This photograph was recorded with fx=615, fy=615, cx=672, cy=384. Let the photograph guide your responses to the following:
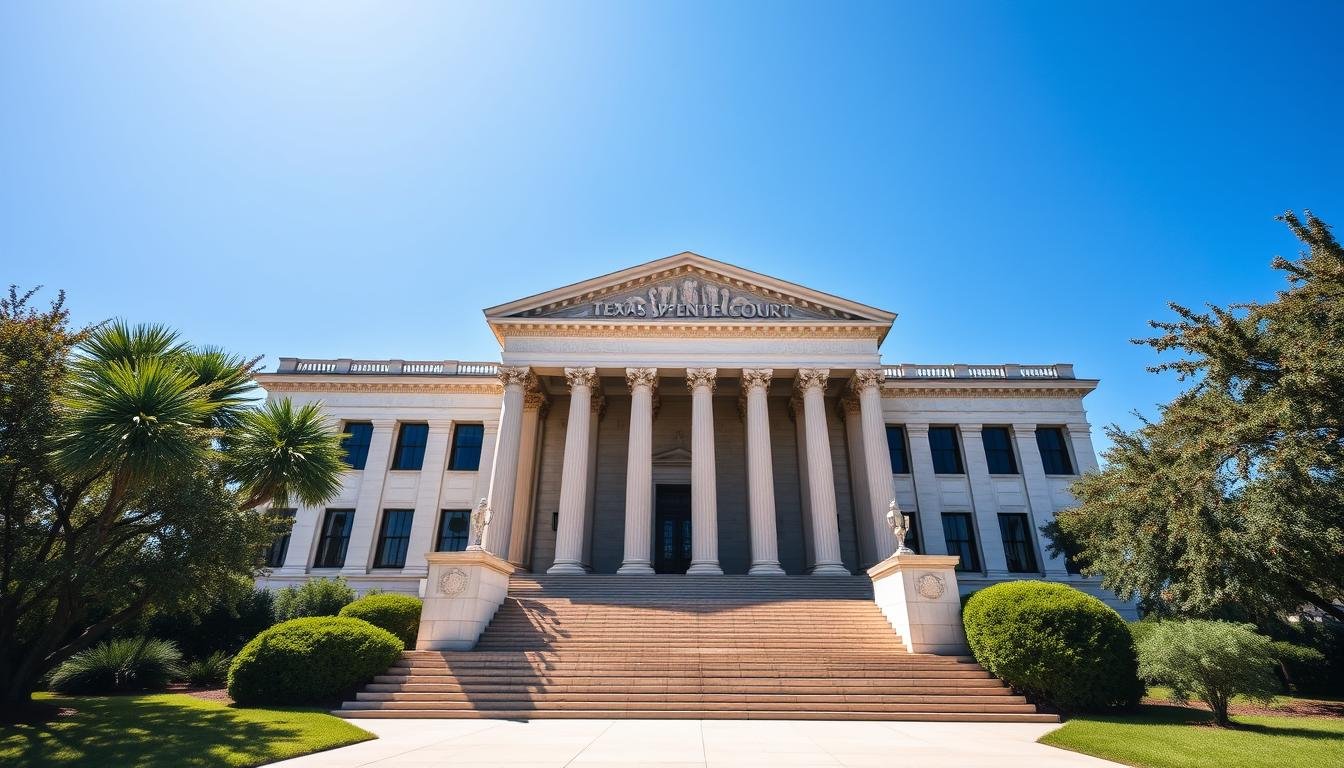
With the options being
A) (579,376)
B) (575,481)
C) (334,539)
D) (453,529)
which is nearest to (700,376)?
(579,376)

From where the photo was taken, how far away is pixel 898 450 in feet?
101

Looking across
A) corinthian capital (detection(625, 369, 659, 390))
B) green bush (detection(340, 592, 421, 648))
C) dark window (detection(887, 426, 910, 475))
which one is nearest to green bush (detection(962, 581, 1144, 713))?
green bush (detection(340, 592, 421, 648))

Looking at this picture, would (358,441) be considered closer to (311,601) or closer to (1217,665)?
(311,601)

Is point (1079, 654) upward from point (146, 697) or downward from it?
upward

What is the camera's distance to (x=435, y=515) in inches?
1122

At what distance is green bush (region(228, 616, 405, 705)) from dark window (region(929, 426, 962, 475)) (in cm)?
2596

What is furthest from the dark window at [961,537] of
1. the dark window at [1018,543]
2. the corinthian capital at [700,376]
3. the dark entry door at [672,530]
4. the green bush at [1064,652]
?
the green bush at [1064,652]

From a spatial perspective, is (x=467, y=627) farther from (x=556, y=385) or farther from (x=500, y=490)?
(x=556, y=385)

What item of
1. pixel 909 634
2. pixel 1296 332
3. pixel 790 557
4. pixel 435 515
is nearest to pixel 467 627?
pixel 909 634

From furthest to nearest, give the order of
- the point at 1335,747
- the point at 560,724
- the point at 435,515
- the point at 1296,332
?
1. the point at 435,515
2. the point at 1296,332
3. the point at 560,724
4. the point at 1335,747

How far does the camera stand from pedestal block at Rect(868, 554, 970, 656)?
15438mm

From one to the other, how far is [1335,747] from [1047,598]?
460 centimetres

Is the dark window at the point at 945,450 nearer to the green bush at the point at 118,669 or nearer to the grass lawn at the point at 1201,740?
the grass lawn at the point at 1201,740

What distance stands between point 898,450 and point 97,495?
29.5m
